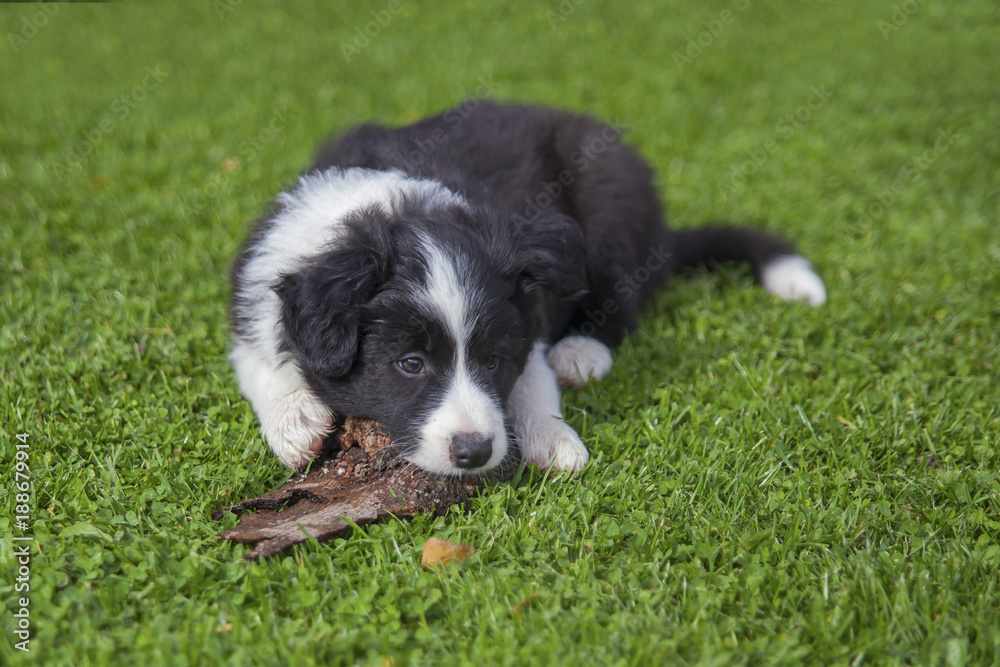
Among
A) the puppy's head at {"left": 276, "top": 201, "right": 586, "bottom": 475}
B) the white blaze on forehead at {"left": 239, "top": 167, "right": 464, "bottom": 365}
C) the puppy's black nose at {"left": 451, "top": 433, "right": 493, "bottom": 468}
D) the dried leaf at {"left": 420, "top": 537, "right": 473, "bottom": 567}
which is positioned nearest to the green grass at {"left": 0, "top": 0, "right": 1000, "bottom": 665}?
the dried leaf at {"left": 420, "top": 537, "right": 473, "bottom": 567}

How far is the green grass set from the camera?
215 centimetres

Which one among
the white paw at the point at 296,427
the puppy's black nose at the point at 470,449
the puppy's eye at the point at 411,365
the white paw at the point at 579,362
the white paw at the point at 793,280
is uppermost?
the puppy's eye at the point at 411,365

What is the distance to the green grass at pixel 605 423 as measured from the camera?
84.7 inches

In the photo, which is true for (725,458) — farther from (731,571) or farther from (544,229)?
(544,229)

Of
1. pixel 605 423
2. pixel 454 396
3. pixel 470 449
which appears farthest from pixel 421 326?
pixel 605 423

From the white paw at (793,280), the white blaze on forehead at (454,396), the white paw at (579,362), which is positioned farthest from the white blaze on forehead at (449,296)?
the white paw at (793,280)

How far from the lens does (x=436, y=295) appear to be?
265cm

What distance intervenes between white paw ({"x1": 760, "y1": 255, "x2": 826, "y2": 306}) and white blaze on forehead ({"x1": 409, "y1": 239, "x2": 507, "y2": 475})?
2125mm

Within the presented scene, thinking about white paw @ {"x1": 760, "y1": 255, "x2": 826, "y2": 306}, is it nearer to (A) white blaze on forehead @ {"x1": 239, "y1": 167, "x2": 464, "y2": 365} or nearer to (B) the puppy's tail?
(B) the puppy's tail

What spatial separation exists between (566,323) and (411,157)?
3.47ft

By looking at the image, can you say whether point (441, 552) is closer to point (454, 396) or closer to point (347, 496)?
point (347, 496)

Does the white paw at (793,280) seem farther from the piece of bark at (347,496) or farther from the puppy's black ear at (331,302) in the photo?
the puppy's black ear at (331,302)

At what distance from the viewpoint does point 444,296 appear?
8.71 ft

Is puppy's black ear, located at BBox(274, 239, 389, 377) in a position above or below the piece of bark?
above
